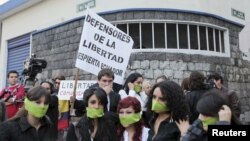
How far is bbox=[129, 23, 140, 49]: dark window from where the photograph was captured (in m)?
8.33

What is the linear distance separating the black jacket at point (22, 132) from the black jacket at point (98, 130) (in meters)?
0.26

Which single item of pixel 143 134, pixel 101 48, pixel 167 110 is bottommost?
pixel 143 134

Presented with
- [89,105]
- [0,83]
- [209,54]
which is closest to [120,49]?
[89,105]

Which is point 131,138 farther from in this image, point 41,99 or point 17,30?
point 17,30

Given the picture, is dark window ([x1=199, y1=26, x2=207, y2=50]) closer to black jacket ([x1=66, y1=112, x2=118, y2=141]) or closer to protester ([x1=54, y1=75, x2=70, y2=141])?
protester ([x1=54, y1=75, x2=70, y2=141])

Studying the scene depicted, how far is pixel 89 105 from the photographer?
300 cm

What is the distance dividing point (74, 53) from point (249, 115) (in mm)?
5244

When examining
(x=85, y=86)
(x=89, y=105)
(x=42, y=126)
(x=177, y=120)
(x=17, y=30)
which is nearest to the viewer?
(x=177, y=120)

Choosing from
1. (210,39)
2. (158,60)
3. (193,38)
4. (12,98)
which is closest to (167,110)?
(12,98)

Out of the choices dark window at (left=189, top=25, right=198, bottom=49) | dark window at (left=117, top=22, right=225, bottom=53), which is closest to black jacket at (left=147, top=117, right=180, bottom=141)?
dark window at (left=117, top=22, right=225, bottom=53)

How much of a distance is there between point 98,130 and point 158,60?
536 centimetres

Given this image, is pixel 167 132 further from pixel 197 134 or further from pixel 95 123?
pixel 95 123

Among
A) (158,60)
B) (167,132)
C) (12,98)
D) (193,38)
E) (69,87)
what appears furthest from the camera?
(193,38)

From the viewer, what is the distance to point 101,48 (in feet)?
15.6
